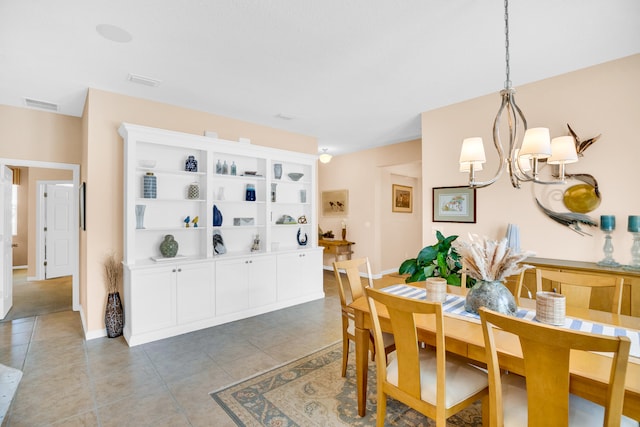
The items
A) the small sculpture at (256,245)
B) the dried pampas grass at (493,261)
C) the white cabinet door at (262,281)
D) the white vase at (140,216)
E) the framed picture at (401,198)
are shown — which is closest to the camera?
the dried pampas grass at (493,261)

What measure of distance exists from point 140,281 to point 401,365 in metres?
2.86

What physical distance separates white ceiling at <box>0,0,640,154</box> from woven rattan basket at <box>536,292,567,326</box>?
6.32ft

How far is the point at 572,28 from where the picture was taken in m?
2.33

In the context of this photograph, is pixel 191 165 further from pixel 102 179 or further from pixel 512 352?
pixel 512 352

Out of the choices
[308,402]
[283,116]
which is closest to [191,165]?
[283,116]

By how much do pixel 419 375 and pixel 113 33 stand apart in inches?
126

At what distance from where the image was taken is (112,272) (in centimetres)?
343

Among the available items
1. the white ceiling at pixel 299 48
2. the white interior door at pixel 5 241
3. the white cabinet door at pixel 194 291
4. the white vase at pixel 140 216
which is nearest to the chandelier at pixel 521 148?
the white ceiling at pixel 299 48

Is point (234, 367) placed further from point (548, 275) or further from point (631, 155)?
point (631, 155)

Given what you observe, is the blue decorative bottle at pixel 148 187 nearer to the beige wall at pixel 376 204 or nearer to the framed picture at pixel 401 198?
the beige wall at pixel 376 204

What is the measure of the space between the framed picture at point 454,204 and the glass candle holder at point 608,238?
47.0 inches

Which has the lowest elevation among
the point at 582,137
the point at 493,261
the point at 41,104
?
the point at 493,261

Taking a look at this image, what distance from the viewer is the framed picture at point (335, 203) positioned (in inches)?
275

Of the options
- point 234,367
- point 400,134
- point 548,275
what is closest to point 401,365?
point 548,275
